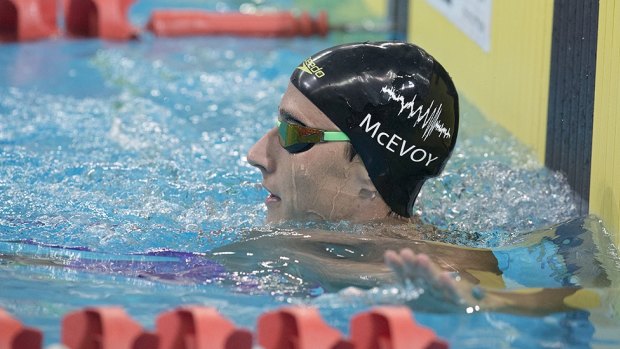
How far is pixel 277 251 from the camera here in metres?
2.73

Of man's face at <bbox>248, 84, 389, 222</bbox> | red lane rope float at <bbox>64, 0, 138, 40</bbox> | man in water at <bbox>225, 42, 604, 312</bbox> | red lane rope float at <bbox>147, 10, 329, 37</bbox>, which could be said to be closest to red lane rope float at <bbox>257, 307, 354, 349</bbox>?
man in water at <bbox>225, 42, 604, 312</bbox>

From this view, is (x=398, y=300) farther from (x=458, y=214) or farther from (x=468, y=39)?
(x=468, y=39)

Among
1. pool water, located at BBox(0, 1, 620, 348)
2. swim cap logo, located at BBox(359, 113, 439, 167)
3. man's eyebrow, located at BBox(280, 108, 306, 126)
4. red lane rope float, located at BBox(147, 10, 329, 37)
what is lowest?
pool water, located at BBox(0, 1, 620, 348)

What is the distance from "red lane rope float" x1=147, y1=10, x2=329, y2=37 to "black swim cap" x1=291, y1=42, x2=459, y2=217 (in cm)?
398

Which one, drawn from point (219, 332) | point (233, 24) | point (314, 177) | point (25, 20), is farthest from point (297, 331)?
point (233, 24)

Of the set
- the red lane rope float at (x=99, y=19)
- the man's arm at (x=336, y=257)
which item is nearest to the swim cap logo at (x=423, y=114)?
the man's arm at (x=336, y=257)

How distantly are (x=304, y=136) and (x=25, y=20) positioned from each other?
4062mm

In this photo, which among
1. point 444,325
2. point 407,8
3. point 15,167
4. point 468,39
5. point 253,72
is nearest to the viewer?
point 444,325

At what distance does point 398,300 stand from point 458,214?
1121 mm

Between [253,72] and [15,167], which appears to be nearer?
[15,167]

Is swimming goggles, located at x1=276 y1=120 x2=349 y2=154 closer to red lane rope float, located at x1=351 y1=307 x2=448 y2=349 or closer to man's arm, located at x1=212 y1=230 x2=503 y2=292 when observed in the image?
man's arm, located at x1=212 y1=230 x2=503 y2=292

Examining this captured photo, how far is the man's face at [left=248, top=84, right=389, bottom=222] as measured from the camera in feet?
9.20

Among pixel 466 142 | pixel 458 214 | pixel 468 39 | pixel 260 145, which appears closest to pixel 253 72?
pixel 468 39

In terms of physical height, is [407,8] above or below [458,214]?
above
